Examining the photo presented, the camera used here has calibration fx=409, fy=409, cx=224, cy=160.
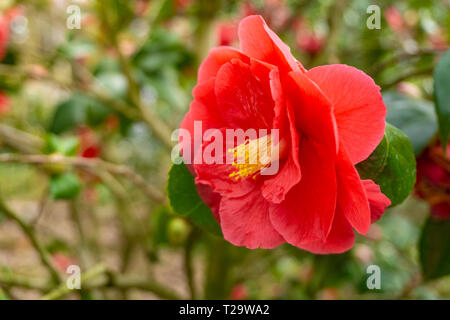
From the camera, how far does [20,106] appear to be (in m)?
1.60

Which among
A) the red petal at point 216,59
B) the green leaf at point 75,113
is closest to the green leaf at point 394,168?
the red petal at point 216,59

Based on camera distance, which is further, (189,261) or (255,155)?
(189,261)

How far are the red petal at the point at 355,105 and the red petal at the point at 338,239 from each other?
0.07 metres

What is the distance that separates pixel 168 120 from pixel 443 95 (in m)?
1.36

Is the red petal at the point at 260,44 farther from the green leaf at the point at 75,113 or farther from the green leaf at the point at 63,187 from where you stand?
the green leaf at the point at 75,113

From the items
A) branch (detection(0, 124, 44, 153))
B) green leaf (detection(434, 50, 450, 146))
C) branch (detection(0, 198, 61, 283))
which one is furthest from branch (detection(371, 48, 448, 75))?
branch (detection(0, 124, 44, 153))

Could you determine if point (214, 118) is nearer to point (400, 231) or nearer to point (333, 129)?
point (333, 129)

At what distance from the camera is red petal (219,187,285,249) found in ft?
1.27

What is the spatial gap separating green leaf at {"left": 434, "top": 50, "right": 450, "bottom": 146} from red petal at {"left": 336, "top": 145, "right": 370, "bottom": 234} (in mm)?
151

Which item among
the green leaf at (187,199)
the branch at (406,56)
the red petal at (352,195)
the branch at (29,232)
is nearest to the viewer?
the red petal at (352,195)

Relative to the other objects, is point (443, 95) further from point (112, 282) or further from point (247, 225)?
point (112, 282)

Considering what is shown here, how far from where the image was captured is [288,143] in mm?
388

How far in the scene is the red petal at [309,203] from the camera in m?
0.36

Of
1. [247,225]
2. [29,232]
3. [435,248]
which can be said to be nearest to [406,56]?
[435,248]
